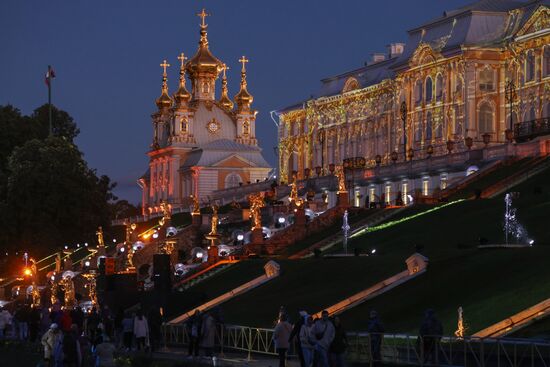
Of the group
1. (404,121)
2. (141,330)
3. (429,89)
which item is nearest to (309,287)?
(141,330)

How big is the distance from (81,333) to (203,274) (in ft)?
106

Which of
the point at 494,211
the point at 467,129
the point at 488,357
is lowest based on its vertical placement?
the point at 488,357

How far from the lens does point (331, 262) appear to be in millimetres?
69000

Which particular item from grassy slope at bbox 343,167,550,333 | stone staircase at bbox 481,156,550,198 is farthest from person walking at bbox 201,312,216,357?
stone staircase at bbox 481,156,550,198

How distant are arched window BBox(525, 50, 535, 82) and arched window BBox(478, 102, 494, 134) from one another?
5.09 metres

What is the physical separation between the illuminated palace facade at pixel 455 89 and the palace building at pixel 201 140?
29885mm

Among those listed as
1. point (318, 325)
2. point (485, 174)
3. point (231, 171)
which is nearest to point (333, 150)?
point (231, 171)

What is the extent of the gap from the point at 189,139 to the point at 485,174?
93241 millimetres

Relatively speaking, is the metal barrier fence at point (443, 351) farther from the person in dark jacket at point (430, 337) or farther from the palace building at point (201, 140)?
the palace building at point (201, 140)

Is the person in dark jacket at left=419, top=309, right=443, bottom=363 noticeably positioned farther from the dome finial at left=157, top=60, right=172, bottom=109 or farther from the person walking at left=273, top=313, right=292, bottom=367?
the dome finial at left=157, top=60, right=172, bottom=109

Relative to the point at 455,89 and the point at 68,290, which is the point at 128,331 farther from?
the point at 455,89

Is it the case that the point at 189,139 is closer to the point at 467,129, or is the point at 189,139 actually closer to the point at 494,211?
the point at 467,129

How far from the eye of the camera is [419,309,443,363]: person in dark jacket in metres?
39.3

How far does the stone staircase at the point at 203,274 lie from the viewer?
262 ft
